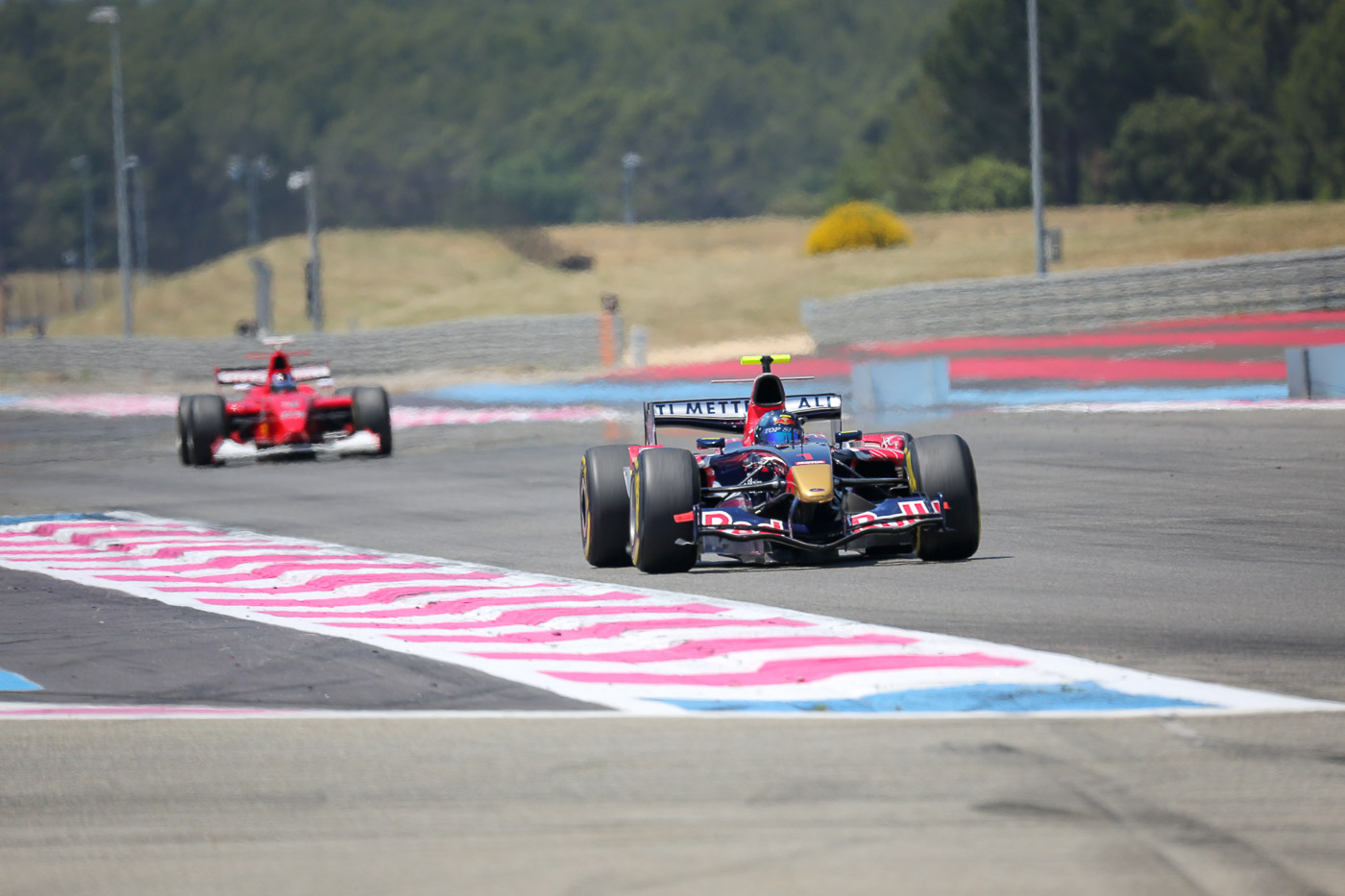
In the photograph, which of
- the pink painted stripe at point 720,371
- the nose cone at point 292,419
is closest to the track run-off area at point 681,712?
the nose cone at point 292,419

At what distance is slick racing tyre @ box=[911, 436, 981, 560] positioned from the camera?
33.4 ft

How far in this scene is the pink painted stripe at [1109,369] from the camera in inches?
938

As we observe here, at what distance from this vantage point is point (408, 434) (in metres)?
24.1

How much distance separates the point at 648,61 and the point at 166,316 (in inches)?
3725

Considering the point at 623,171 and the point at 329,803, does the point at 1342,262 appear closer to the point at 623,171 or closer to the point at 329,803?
the point at 329,803

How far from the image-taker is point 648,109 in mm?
143000

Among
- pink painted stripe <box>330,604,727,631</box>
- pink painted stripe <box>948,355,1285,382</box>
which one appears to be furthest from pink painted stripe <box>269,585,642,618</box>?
pink painted stripe <box>948,355,1285,382</box>

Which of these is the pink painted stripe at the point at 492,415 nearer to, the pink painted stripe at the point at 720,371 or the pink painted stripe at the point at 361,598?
the pink painted stripe at the point at 720,371

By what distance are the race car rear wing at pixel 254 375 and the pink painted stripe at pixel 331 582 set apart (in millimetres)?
9012

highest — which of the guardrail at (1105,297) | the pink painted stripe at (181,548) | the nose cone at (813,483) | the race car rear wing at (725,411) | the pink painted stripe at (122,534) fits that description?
the guardrail at (1105,297)

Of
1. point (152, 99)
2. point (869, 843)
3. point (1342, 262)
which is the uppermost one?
point (152, 99)

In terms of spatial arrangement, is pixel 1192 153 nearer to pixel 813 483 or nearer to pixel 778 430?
pixel 778 430

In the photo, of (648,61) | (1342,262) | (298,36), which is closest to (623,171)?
(648,61)

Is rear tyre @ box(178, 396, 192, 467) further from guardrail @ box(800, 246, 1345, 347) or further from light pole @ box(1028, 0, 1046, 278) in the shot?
→ light pole @ box(1028, 0, 1046, 278)
